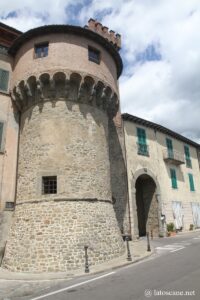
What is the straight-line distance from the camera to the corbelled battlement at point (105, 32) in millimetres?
20641

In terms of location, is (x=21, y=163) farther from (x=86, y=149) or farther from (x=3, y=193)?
(x=86, y=149)

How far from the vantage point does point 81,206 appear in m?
11.3

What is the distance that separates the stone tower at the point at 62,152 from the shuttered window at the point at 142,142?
20.3ft

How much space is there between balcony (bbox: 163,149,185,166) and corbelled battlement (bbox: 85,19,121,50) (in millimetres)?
10388

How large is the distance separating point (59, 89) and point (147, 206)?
1265 cm

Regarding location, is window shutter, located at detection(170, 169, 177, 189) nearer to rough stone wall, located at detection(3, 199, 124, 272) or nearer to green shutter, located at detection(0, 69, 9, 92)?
rough stone wall, located at detection(3, 199, 124, 272)

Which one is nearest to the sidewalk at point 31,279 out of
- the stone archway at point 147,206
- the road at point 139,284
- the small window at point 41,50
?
the road at point 139,284

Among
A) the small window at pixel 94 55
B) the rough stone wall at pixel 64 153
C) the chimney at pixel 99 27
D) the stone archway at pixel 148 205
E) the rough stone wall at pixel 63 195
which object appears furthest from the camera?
the chimney at pixel 99 27

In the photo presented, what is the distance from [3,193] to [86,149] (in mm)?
4791

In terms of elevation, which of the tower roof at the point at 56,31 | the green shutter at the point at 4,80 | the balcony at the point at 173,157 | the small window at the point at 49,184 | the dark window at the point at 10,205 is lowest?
the dark window at the point at 10,205

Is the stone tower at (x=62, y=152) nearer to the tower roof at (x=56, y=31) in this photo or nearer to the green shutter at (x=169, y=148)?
the tower roof at (x=56, y=31)

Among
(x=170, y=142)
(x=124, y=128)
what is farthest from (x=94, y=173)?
(x=170, y=142)

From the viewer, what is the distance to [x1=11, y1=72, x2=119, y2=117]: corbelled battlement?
1258cm

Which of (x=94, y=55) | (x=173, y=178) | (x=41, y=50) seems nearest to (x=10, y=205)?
(x=41, y=50)
